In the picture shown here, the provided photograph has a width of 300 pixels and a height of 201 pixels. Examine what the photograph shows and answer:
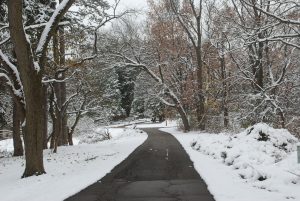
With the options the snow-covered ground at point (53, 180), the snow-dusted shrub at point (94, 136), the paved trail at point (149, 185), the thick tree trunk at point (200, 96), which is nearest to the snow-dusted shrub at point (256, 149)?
the paved trail at point (149, 185)

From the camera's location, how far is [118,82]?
82.1m

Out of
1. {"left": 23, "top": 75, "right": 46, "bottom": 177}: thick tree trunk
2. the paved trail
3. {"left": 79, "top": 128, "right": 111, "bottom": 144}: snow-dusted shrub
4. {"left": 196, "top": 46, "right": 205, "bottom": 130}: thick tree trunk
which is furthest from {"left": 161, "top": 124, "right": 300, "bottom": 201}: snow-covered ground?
{"left": 79, "top": 128, "right": 111, "bottom": 144}: snow-dusted shrub

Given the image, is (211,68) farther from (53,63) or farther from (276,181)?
(276,181)

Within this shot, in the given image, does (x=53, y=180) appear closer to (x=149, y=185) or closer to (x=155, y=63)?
(x=149, y=185)

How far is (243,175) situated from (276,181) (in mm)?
1789

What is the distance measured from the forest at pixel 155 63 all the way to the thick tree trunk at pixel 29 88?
33 mm

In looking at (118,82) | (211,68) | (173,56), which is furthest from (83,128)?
(118,82)

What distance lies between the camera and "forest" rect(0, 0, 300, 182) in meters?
13.9

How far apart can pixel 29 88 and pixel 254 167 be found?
7.59m

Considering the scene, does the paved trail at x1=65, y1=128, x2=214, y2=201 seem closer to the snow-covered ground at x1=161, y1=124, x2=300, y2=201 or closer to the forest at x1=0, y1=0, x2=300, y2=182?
the snow-covered ground at x1=161, y1=124, x2=300, y2=201

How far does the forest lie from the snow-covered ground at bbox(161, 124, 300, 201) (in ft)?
12.7

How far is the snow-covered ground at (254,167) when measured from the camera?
30.1ft

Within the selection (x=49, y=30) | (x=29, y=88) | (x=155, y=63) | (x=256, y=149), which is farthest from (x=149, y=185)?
(x=155, y=63)

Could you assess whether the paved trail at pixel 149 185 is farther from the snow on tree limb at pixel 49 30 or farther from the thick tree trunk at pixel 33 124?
the snow on tree limb at pixel 49 30
